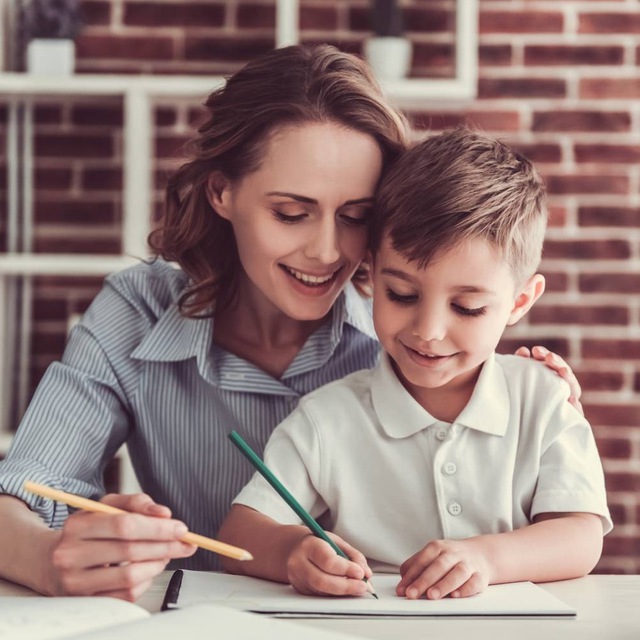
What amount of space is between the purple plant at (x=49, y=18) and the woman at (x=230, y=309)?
1.36 meters

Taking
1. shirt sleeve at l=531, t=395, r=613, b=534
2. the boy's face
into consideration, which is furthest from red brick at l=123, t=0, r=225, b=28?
shirt sleeve at l=531, t=395, r=613, b=534

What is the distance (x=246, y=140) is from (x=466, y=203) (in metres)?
0.39

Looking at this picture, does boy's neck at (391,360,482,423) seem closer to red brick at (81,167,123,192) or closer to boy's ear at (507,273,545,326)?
boy's ear at (507,273,545,326)

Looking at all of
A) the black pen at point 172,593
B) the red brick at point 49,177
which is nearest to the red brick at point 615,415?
the red brick at point 49,177

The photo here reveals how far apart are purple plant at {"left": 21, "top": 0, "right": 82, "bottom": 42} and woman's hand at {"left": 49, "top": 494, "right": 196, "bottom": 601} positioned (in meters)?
2.10

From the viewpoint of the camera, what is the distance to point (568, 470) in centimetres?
127

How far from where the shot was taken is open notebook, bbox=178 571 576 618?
3.26 feet

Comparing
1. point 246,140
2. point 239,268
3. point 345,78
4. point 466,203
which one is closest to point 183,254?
point 239,268

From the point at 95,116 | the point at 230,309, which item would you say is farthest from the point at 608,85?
the point at 230,309

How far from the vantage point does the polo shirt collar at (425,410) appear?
1.31 meters

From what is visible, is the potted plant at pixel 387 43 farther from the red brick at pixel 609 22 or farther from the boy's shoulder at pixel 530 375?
the boy's shoulder at pixel 530 375

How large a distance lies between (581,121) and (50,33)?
152 centimetres

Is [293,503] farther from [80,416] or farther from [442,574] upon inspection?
[80,416]

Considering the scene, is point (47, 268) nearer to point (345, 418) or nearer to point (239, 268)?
point (239, 268)
